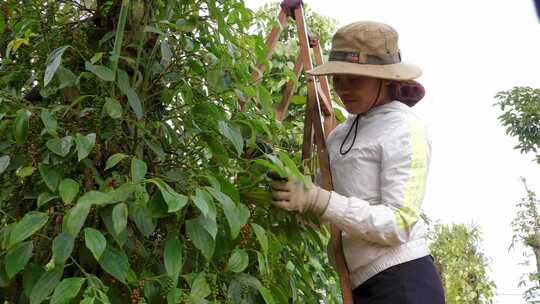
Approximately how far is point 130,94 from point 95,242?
31cm

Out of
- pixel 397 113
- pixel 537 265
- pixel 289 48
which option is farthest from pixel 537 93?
pixel 397 113

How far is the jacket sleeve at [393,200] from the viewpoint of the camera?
1.36 metres

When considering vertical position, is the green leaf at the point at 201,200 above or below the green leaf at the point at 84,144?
below

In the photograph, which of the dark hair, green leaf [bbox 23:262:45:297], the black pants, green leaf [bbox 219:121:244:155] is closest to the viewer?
green leaf [bbox 23:262:45:297]

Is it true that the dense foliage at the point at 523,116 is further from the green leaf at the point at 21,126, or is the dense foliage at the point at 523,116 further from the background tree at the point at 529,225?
the green leaf at the point at 21,126

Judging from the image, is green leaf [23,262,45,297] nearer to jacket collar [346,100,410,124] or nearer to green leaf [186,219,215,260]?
green leaf [186,219,215,260]

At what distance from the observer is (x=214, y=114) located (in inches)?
53.3

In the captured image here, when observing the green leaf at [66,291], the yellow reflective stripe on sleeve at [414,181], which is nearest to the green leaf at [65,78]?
the green leaf at [66,291]

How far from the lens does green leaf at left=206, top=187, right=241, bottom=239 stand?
45.7 inches

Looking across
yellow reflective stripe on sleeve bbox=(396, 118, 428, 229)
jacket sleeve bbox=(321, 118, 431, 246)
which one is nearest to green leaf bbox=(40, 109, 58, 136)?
jacket sleeve bbox=(321, 118, 431, 246)

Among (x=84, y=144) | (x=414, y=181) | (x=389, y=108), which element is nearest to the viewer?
(x=84, y=144)

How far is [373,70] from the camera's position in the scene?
4.75 ft

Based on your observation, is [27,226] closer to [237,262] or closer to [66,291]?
[66,291]

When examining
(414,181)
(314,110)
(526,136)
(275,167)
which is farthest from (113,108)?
(526,136)
